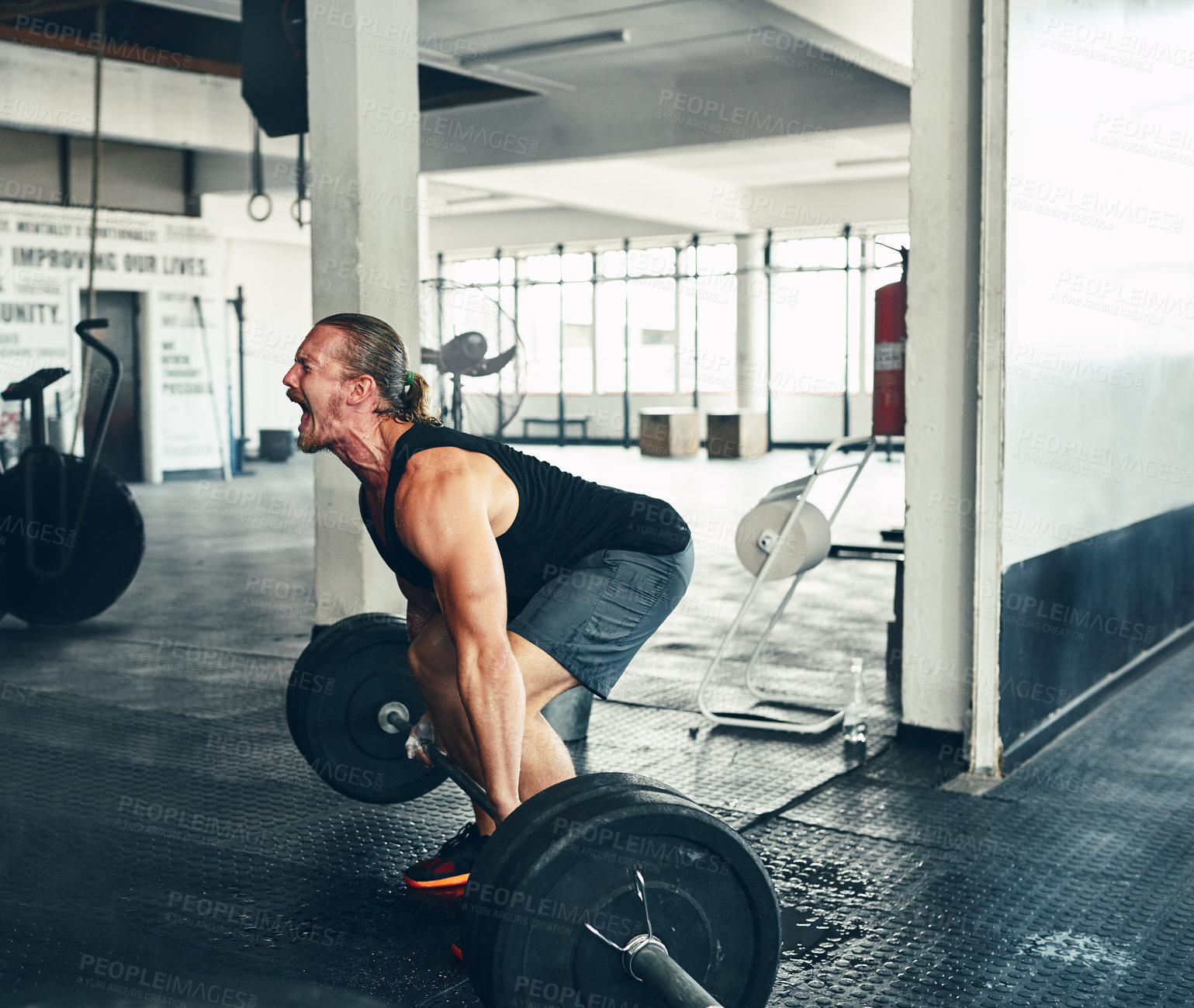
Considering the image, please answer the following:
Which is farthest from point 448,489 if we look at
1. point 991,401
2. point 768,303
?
point 768,303

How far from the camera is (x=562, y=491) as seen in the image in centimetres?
207

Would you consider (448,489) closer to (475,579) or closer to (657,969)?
(475,579)

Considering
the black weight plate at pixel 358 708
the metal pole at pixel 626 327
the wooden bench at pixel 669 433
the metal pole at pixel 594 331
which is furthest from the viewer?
the metal pole at pixel 594 331

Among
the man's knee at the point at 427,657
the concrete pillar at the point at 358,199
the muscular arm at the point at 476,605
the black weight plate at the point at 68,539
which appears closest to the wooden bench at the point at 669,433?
the black weight plate at the point at 68,539

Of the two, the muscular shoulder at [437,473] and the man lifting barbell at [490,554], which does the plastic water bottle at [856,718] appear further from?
the muscular shoulder at [437,473]

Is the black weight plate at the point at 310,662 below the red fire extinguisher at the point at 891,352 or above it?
below

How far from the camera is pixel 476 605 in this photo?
1.75 meters

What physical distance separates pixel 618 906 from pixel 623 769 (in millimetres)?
1575

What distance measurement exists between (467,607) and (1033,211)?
1.95 meters

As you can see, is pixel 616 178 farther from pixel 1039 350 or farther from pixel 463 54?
pixel 1039 350

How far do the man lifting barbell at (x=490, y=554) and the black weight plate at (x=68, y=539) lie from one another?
3.01 metres

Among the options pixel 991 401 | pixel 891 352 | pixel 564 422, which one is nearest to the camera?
pixel 991 401

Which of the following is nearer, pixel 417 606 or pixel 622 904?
pixel 622 904

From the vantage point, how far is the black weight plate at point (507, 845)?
1.50 metres
